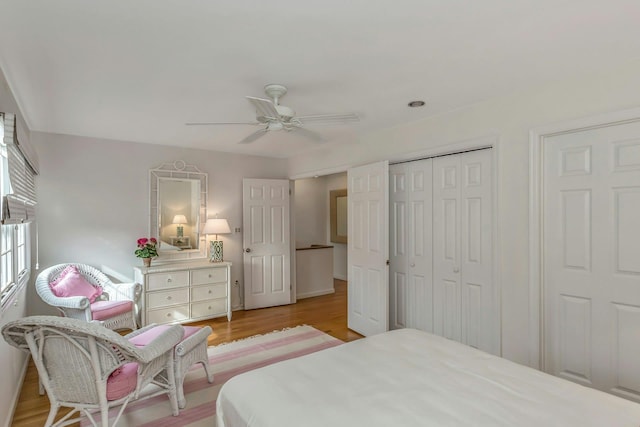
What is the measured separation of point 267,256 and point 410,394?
157 inches

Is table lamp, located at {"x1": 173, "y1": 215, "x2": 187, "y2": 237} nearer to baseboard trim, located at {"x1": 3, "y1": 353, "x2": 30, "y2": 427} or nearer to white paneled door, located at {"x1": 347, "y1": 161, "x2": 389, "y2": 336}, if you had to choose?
baseboard trim, located at {"x1": 3, "y1": 353, "x2": 30, "y2": 427}

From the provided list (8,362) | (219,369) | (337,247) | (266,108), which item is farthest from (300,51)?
(337,247)

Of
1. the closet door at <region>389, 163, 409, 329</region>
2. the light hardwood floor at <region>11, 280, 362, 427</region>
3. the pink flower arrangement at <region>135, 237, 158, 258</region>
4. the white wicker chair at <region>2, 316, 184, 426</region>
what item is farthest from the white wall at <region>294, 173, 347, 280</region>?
the white wicker chair at <region>2, 316, 184, 426</region>

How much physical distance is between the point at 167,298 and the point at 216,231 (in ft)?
3.42

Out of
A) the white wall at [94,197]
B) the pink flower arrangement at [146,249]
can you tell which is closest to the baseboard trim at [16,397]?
the white wall at [94,197]

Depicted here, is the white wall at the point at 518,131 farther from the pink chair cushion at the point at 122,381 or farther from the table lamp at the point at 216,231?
the table lamp at the point at 216,231

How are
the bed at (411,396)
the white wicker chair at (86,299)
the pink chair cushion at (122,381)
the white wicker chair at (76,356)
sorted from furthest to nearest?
the white wicker chair at (86,299), the pink chair cushion at (122,381), the white wicker chair at (76,356), the bed at (411,396)

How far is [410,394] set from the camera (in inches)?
60.6

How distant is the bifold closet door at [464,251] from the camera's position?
3004mm

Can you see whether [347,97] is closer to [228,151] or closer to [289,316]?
[228,151]

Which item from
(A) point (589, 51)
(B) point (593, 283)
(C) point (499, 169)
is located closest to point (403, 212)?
(C) point (499, 169)

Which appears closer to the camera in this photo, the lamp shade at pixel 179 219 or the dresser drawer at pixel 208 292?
the dresser drawer at pixel 208 292

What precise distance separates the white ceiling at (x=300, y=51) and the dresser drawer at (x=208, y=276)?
7.10 ft

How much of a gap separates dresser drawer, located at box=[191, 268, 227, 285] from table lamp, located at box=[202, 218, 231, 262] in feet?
0.65
